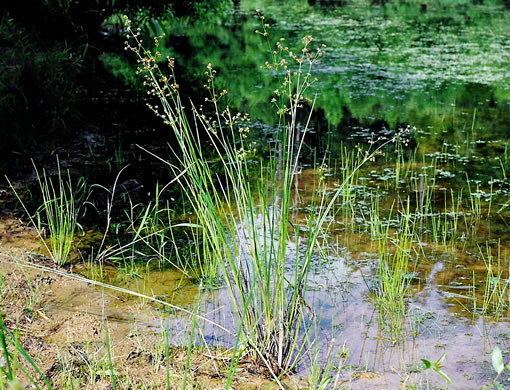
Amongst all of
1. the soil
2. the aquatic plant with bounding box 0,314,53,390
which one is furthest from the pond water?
the aquatic plant with bounding box 0,314,53,390

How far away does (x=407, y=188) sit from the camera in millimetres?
4828

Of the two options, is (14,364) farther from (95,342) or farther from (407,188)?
(407,188)

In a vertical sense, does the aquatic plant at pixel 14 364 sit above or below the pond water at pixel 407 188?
above

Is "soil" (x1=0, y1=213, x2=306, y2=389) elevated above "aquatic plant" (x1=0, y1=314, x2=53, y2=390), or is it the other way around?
"aquatic plant" (x1=0, y1=314, x2=53, y2=390)

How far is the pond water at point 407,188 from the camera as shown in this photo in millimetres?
2814

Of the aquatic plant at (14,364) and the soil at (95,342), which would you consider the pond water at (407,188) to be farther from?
the aquatic plant at (14,364)

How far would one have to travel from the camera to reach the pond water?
2.81 meters

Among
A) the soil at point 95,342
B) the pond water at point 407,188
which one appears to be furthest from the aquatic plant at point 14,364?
the pond water at point 407,188

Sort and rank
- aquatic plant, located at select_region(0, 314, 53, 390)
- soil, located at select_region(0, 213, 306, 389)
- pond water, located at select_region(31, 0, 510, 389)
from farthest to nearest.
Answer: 1. pond water, located at select_region(31, 0, 510, 389)
2. soil, located at select_region(0, 213, 306, 389)
3. aquatic plant, located at select_region(0, 314, 53, 390)

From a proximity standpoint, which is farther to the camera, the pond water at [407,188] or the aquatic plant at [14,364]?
the pond water at [407,188]

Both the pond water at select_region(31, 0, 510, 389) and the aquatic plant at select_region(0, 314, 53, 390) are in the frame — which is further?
the pond water at select_region(31, 0, 510, 389)

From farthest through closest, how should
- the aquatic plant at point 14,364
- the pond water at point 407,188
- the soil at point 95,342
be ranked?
the pond water at point 407,188 → the soil at point 95,342 → the aquatic plant at point 14,364

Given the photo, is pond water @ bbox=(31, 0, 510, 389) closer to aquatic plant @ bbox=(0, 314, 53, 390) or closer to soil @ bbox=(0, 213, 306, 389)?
soil @ bbox=(0, 213, 306, 389)

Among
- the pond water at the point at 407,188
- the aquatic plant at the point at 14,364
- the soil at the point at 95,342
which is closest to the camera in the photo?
the aquatic plant at the point at 14,364
